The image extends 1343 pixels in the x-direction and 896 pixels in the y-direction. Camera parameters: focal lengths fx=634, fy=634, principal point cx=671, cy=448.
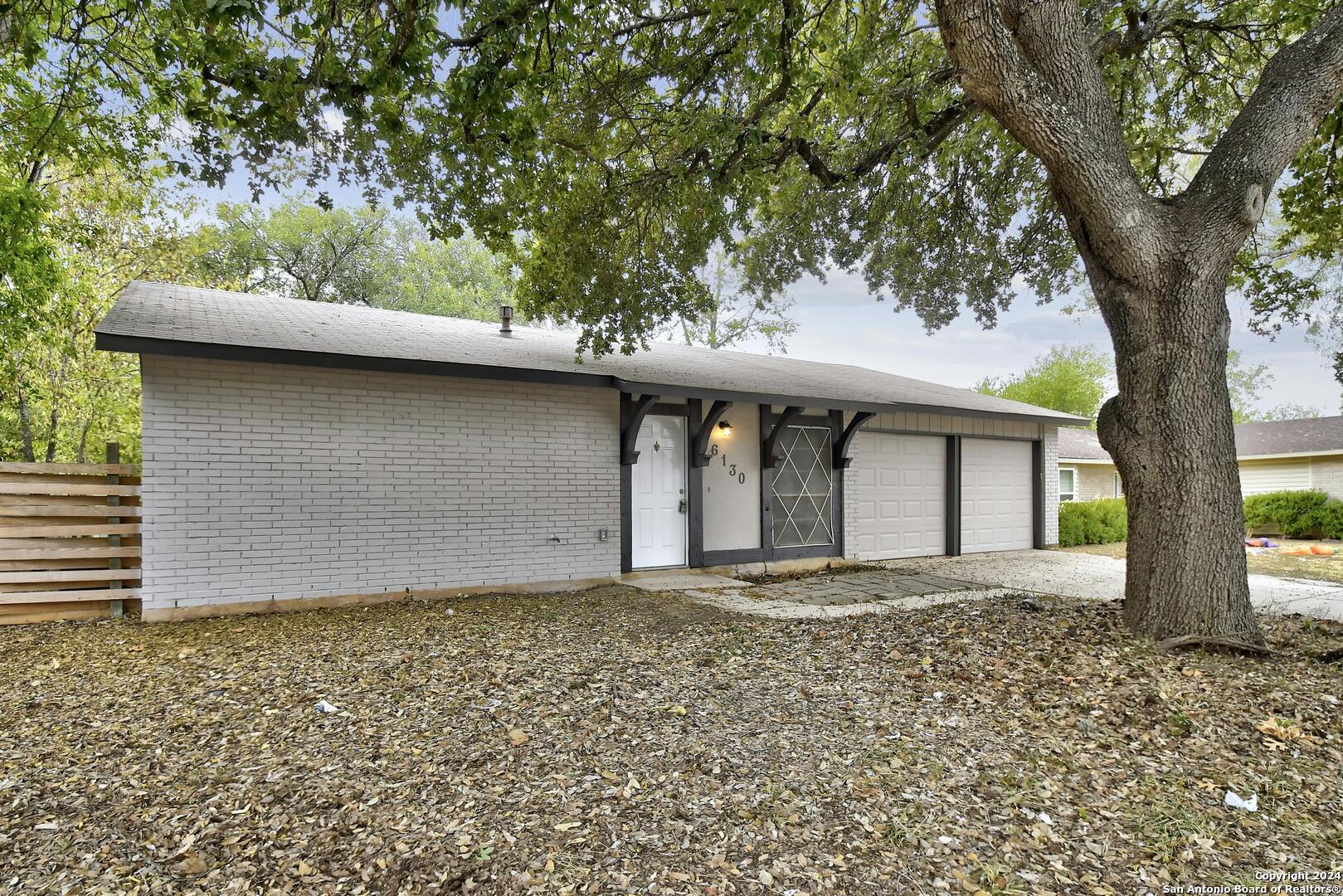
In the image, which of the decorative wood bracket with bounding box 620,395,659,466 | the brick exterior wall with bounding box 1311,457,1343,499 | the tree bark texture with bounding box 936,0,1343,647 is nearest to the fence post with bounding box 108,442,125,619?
the decorative wood bracket with bounding box 620,395,659,466

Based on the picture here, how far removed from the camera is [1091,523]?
487 inches

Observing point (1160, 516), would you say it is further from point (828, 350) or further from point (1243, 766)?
point (828, 350)

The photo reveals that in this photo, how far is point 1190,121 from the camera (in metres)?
7.37

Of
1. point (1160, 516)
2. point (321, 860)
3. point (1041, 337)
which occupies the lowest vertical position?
point (321, 860)

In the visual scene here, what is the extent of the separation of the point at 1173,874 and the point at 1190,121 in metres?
8.68

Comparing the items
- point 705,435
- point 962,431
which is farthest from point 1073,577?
point 705,435

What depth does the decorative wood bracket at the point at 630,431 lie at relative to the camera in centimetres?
718

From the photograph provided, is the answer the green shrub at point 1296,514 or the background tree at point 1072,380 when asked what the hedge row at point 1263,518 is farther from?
the background tree at point 1072,380

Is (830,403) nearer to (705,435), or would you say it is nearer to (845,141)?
(705,435)

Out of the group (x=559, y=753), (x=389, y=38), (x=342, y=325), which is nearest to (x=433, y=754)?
(x=559, y=753)

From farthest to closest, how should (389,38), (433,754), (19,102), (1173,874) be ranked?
(19,102) < (389,38) < (433,754) < (1173,874)

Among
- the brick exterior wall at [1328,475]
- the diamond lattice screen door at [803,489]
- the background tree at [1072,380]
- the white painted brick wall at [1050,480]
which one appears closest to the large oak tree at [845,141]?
the diamond lattice screen door at [803,489]

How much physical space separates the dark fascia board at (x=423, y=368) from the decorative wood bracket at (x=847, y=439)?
37 cm

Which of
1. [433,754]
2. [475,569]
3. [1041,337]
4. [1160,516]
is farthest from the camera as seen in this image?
[1041,337]
